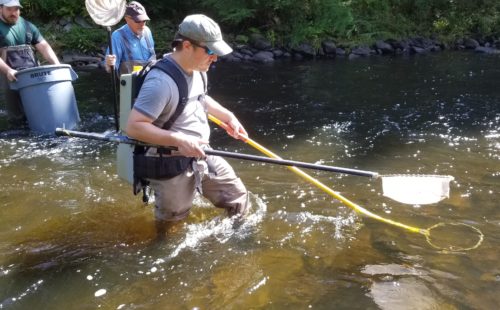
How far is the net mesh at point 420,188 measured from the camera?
4.18m

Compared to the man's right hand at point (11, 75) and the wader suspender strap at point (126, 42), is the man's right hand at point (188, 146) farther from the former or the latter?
the man's right hand at point (11, 75)

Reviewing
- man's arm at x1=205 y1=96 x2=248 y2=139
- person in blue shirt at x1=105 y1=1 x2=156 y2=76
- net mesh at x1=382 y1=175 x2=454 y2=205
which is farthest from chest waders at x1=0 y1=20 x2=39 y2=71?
net mesh at x1=382 y1=175 x2=454 y2=205

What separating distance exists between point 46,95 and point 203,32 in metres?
4.55

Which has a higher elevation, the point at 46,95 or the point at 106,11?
the point at 106,11

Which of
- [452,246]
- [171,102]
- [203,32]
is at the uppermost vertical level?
[203,32]

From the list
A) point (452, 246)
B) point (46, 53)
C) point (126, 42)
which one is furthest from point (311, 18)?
point (452, 246)

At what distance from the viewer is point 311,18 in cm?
1744

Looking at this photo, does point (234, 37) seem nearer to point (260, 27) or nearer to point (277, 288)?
point (260, 27)

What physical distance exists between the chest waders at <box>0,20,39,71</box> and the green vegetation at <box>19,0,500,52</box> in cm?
833

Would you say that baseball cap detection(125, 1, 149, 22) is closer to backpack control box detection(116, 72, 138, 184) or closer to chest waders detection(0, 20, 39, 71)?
chest waders detection(0, 20, 39, 71)

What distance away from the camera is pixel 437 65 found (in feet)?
44.1

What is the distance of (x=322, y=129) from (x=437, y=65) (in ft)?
23.8

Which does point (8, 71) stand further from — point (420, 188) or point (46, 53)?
point (420, 188)

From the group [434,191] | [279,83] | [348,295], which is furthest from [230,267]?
[279,83]
